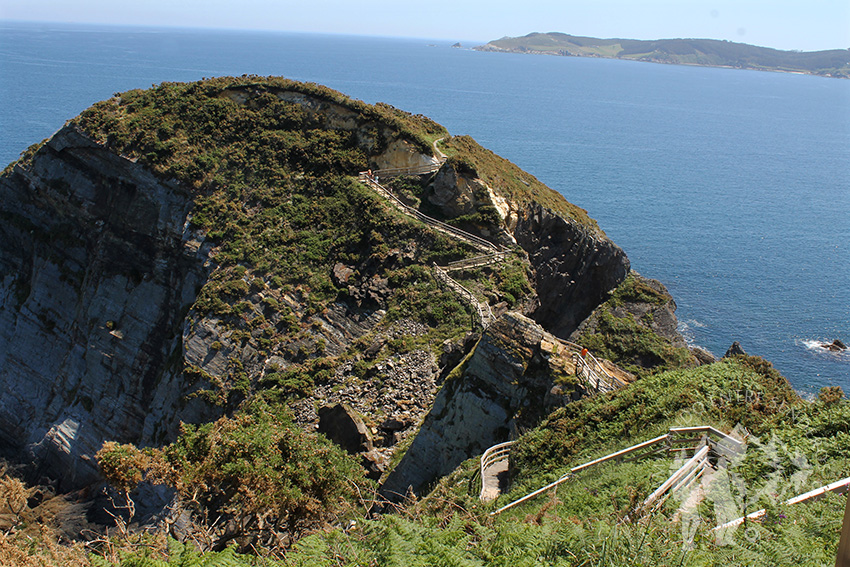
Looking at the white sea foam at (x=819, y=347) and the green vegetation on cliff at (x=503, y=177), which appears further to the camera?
the white sea foam at (x=819, y=347)

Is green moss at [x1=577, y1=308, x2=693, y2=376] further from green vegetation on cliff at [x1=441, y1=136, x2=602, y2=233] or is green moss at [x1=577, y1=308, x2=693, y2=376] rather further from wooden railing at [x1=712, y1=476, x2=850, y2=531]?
wooden railing at [x1=712, y1=476, x2=850, y2=531]

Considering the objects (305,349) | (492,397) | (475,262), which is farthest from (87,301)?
(492,397)

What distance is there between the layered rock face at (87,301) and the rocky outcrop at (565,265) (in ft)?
77.8

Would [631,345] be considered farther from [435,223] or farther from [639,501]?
[639,501]

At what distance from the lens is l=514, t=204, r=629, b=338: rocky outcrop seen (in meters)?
47.1

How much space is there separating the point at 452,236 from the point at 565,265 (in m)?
11.1

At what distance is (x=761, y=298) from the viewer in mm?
74062

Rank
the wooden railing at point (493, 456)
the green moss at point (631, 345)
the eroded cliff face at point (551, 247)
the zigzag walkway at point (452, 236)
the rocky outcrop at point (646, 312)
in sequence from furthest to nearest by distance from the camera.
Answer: the rocky outcrop at point (646, 312) < the green moss at point (631, 345) < the eroded cliff face at point (551, 247) < the zigzag walkway at point (452, 236) < the wooden railing at point (493, 456)

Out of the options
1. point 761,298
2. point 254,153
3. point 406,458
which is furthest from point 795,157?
point 406,458

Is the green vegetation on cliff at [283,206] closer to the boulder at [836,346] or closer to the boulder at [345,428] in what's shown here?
the boulder at [345,428]

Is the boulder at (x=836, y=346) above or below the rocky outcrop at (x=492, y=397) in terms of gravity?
below

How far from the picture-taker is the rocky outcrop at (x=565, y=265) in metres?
47.1

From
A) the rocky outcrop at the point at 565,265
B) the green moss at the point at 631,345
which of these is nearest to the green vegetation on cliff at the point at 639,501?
the green moss at the point at 631,345

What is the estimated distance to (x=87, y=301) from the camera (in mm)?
43594
